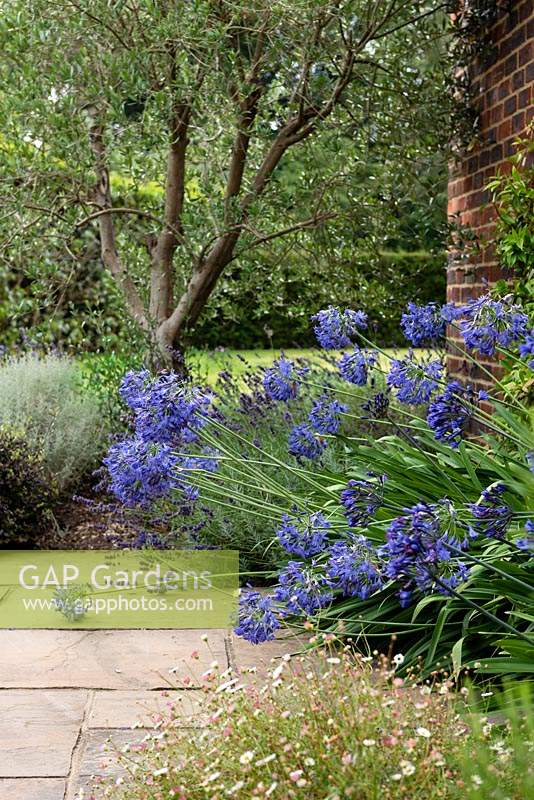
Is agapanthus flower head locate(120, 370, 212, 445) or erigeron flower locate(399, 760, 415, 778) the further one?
agapanthus flower head locate(120, 370, 212, 445)

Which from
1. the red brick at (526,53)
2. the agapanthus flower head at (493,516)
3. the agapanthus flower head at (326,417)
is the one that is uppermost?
the red brick at (526,53)

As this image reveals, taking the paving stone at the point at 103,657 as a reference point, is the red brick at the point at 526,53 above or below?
above

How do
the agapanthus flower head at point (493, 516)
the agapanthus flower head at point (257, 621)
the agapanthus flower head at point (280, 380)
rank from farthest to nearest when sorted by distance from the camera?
the agapanthus flower head at point (280, 380) → the agapanthus flower head at point (257, 621) → the agapanthus flower head at point (493, 516)

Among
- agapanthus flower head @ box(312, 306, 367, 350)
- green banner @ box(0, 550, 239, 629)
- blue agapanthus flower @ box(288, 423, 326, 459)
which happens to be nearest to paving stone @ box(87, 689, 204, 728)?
green banner @ box(0, 550, 239, 629)

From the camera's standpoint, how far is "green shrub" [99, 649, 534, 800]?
1.93m

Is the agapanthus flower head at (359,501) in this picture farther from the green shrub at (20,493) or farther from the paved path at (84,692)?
the green shrub at (20,493)

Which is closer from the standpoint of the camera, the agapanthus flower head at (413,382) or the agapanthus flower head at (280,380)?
the agapanthus flower head at (413,382)

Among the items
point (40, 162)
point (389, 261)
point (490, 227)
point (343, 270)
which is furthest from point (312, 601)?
point (389, 261)

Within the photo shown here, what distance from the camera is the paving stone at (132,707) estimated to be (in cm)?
295

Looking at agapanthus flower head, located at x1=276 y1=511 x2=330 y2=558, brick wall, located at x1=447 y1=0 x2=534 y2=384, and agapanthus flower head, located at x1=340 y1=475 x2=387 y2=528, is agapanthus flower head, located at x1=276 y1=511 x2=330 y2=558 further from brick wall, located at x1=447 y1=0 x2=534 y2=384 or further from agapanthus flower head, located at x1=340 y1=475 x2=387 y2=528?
brick wall, located at x1=447 y1=0 x2=534 y2=384

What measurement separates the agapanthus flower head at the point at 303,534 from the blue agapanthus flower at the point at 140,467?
46 centimetres

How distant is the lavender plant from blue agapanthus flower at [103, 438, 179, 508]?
0.21ft

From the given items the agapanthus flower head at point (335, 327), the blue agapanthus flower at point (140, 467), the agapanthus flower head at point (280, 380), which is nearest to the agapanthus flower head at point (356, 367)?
the agapanthus flower head at point (335, 327)

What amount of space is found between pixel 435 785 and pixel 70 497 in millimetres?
4106
